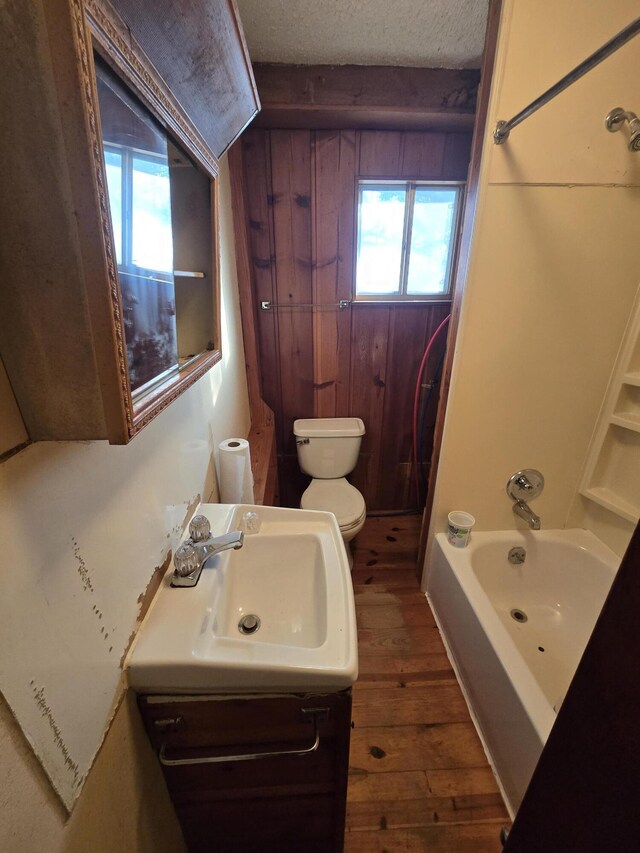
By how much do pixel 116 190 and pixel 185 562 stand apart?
0.70 metres

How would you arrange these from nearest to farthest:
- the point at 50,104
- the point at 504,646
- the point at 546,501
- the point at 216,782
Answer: the point at 50,104 < the point at 216,782 < the point at 504,646 < the point at 546,501

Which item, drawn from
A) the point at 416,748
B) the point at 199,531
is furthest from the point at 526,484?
the point at 199,531

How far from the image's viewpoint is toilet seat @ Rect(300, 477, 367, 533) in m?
1.68

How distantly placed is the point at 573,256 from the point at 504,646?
143 cm

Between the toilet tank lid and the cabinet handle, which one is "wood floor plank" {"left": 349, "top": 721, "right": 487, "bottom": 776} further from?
the toilet tank lid

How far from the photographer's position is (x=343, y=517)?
1.68 m

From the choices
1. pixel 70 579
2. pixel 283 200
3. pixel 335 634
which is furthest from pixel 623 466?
pixel 283 200

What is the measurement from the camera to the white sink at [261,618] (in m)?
0.61

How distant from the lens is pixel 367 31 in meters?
1.24

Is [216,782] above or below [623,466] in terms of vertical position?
below

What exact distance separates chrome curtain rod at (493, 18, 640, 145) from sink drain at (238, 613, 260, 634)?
5.16 ft

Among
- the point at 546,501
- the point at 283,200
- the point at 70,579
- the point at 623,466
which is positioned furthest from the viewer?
the point at 283,200

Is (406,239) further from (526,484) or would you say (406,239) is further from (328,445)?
(526,484)

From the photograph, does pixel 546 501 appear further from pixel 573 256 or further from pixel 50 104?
pixel 50 104
